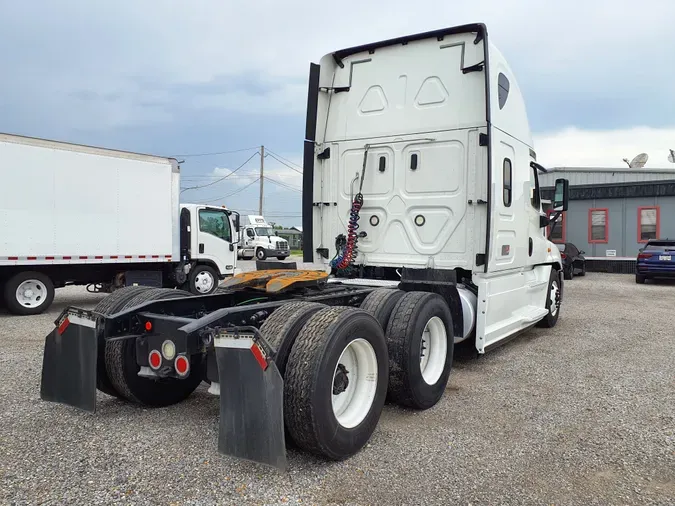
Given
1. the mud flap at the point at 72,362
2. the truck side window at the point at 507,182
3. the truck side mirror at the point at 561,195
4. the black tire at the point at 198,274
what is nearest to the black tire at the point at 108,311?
the mud flap at the point at 72,362

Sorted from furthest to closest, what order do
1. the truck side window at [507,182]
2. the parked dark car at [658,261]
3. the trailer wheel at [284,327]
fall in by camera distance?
the parked dark car at [658,261], the truck side window at [507,182], the trailer wheel at [284,327]

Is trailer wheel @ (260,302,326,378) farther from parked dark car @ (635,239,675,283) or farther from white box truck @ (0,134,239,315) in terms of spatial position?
parked dark car @ (635,239,675,283)

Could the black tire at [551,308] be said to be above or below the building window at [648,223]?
below

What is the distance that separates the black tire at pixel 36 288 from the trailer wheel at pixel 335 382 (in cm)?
812

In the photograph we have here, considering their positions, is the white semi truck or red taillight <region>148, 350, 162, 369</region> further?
red taillight <region>148, 350, 162, 369</region>

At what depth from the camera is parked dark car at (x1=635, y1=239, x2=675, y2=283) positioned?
51.8ft

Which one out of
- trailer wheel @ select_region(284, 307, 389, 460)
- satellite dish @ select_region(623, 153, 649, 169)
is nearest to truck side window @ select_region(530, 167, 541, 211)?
trailer wheel @ select_region(284, 307, 389, 460)

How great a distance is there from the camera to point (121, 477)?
318 centimetres

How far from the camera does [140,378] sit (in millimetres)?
4180

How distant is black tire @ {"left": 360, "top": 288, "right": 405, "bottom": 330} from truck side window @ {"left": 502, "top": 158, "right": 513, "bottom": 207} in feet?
6.64

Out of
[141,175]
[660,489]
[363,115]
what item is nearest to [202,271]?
[141,175]

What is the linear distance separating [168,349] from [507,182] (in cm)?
416

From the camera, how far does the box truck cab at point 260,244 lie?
32406 millimetres

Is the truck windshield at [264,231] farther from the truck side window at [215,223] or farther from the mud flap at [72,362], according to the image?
the mud flap at [72,362]
